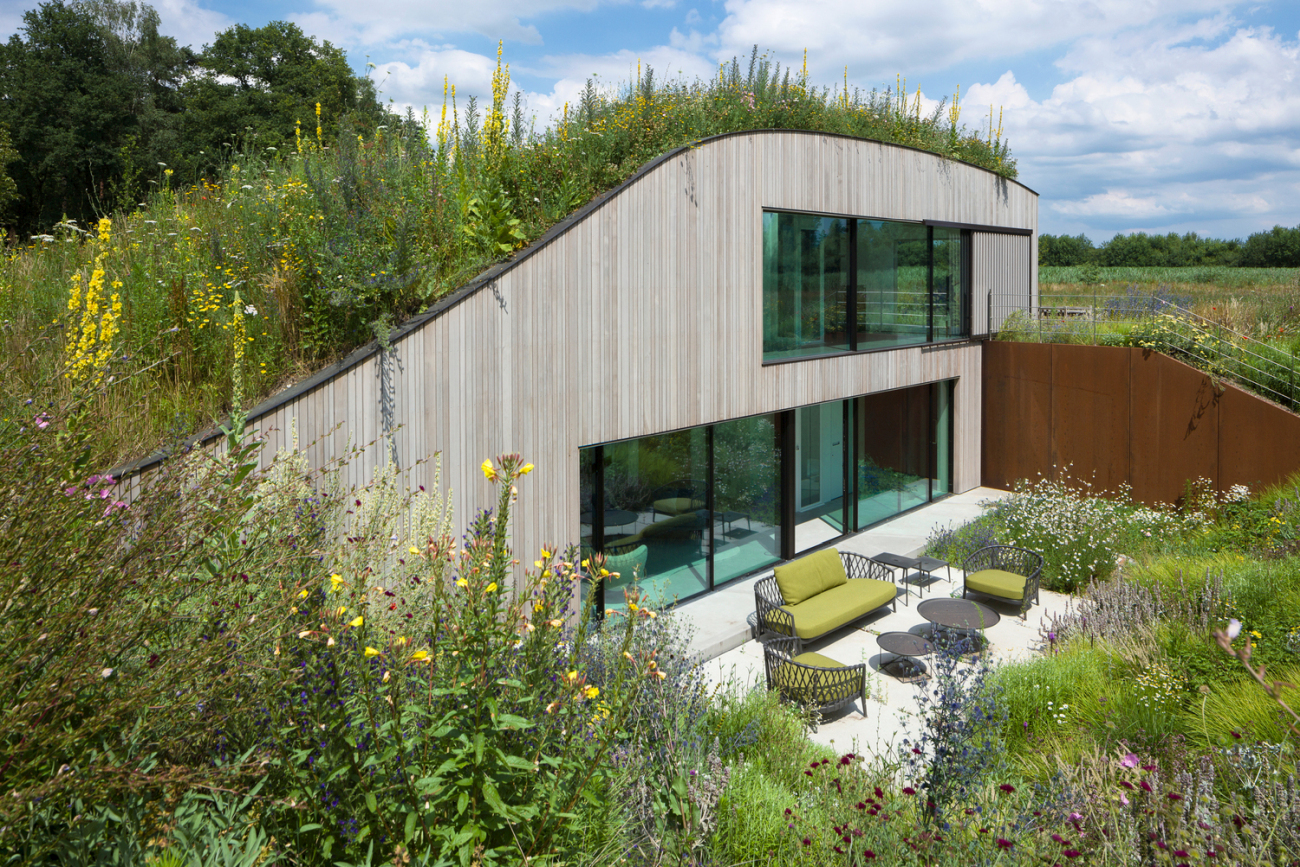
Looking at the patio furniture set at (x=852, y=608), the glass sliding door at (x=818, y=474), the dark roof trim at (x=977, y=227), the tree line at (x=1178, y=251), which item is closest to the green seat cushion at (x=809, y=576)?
the patio furniture set at (x=852, y=608)

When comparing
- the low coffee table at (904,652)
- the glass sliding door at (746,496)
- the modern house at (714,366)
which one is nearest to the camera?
the modern house at (714,366)

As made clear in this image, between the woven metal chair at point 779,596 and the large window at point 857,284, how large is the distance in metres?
2.77

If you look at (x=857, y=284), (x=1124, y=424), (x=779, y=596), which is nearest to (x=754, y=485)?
(x=779, y=596)

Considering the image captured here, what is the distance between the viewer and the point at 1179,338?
12.8 meters

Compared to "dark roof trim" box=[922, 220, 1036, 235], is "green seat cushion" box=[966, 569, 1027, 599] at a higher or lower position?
lower

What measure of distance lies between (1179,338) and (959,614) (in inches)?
292

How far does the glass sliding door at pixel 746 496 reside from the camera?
32.6ft

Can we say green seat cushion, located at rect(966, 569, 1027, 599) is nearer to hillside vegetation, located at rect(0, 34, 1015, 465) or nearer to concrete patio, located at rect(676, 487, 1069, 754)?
concrete patio, located at rect(676, 487, 1069, 754)

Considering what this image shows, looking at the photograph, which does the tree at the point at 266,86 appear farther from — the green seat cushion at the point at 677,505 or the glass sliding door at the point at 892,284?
the green seat cushion at the point at 677,505

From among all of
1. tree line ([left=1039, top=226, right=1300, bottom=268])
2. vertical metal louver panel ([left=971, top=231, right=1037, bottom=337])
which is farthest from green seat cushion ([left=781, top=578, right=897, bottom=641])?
tree line ([left=1039, top=226, right=1300, bottom=268])

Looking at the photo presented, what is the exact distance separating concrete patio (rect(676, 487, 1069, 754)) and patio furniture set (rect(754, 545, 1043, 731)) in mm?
156

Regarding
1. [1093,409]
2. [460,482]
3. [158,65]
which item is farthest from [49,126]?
[1093,409]

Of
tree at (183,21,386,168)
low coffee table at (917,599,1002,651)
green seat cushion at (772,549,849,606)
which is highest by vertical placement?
tree at (183,21,386,168)

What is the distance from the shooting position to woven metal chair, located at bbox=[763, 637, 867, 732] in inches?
270
